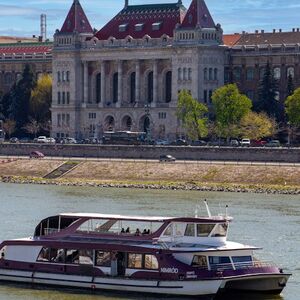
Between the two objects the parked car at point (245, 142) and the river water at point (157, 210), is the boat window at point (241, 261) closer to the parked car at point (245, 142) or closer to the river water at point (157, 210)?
the river water at point (157, 210)

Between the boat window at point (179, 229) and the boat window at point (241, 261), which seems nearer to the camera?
the boat window at point (241, 261)

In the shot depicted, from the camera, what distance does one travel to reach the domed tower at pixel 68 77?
578 feet

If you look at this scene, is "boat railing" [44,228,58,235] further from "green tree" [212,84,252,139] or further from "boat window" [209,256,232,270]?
"green tree" [212,84,252,139]

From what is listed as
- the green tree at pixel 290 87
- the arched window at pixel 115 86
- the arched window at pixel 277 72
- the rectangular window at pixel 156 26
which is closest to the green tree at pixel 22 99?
the arched window at pixel 115 86

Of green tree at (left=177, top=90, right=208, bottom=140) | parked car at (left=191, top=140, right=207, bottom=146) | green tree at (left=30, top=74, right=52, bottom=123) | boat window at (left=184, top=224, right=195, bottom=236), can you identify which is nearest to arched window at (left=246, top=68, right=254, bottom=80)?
green tree at (left=177, top=90, right=208, bottom=140)

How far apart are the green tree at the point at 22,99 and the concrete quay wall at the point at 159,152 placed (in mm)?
26506

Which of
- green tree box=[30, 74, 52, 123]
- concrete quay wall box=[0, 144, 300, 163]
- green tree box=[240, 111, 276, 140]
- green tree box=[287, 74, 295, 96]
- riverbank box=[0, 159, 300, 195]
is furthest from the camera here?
green tree box=[30, 74, 52, 123]

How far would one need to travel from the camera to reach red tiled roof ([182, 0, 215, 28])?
166913mm

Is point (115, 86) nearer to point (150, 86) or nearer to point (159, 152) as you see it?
point (150, 86)

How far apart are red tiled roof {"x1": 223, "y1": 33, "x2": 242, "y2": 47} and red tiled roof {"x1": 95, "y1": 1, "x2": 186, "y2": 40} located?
666 centimetres

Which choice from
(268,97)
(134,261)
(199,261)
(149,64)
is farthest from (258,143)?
(199,261)

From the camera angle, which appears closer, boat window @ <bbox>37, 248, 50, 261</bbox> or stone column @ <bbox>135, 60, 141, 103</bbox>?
boat window @ <bbox>37, 248, 50, 261</bbox>

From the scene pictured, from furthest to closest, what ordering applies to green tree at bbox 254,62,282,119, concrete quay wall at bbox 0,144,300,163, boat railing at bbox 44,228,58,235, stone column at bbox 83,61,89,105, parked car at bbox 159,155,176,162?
1. stone column at bbox 83,61,89,105
2. green tree at bbox 254,62,282,119
3. parked car at bbox 159,155,176,162
4. concrete quay wall at bbox 0,144,300,163
5. boat railing at bbox 44,228,58,235

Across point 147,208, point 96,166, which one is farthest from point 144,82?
point 147,208
